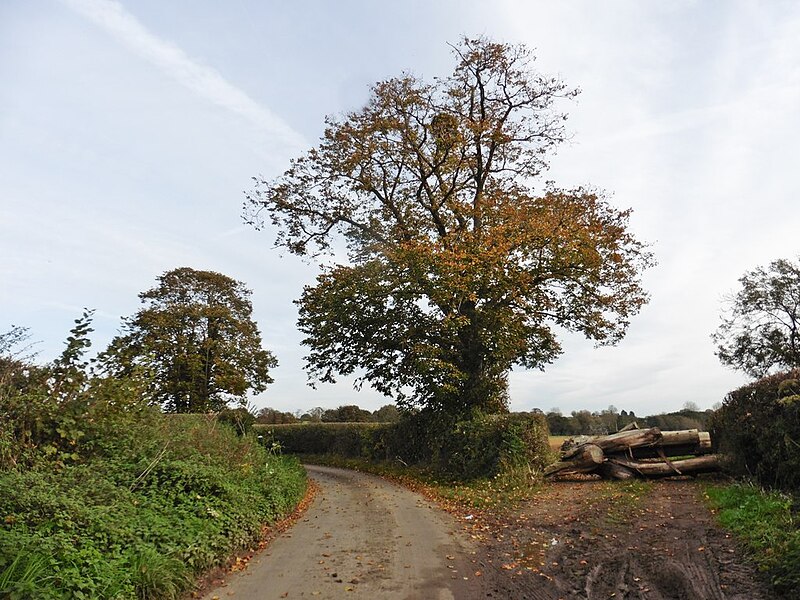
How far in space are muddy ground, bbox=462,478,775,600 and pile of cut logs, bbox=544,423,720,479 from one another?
2.79 m

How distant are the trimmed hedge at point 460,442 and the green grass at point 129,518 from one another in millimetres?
5920

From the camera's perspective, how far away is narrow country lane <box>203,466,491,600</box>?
19.5 feet

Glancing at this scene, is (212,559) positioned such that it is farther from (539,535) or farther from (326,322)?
(326,322)

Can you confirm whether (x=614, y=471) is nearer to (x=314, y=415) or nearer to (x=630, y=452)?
(x=630, y=452)

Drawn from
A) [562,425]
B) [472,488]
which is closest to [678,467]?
[472,488]

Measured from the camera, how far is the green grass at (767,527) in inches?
210

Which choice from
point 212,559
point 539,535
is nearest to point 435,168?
point 539,535

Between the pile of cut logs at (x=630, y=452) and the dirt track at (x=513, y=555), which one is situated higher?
the pile of cut logs at (x=630, y=452)

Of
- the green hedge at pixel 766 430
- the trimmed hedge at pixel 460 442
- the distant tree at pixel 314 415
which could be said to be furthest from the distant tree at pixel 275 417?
the green hedge at pixel 766 430

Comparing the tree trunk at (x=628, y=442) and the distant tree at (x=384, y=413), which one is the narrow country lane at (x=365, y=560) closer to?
the tree trunk at (x=628, y=442)

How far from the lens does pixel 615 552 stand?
7180mm

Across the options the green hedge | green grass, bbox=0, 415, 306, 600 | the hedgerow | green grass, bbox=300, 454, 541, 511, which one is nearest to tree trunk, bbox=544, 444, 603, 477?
green grass, bbox=300, 454, 541, 511

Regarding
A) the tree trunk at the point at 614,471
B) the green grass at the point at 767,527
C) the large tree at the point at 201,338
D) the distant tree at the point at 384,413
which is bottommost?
the green grass at the point at 767,527

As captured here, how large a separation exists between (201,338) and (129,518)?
25.3 m
